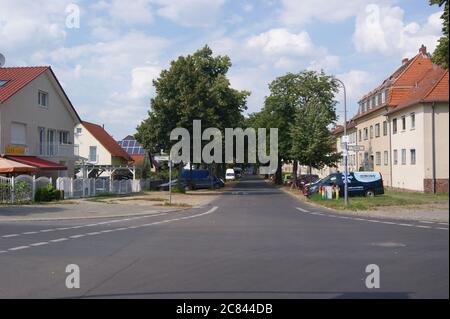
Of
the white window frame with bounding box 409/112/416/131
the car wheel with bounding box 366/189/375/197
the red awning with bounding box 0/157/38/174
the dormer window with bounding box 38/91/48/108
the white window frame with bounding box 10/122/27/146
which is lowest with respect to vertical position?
the car wheel with bounding box 366/189/375/197

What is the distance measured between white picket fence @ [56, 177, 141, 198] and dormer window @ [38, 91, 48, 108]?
6511mm

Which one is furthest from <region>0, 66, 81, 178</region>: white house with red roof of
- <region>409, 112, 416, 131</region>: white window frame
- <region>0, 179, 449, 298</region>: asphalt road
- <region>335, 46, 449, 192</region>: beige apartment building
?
<region>409, 112, 416, 131</region>: white window frame

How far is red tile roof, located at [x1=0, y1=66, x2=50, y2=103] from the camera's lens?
34344mm

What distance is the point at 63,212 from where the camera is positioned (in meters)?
23.6

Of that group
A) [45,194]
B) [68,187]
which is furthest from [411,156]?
[45,194]

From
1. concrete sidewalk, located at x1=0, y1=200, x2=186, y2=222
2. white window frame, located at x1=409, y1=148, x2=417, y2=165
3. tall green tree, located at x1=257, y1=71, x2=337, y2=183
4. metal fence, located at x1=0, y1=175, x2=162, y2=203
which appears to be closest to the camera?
concrete sidewalk, located at x1=0, y1=200, x2=186, y2=222

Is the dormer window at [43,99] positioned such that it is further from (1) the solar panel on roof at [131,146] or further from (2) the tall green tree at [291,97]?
(1) the solar panel on roof at [131,146]

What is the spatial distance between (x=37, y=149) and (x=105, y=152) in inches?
1045

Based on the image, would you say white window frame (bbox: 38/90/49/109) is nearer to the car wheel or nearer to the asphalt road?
the car wheel

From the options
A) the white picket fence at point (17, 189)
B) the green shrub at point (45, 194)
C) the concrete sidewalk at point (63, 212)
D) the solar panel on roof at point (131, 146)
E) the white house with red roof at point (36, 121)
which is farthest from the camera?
the solar panel on roof at point (131, 146)

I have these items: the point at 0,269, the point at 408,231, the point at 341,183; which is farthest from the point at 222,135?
the point at 0,269

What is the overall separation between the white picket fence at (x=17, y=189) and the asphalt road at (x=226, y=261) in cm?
1251

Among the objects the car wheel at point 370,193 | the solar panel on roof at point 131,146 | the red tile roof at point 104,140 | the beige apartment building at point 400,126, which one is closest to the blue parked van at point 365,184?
the car wheel at point 370,193

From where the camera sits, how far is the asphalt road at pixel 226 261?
711cm
